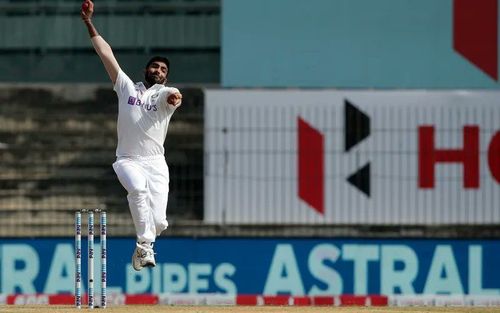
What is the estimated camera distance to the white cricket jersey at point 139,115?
1448 centimetres

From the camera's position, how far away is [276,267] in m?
23.8

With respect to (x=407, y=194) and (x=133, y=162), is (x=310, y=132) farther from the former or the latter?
(x=133, y=162)

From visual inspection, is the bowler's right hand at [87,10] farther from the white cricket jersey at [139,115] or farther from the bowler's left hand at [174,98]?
the bowler's left hand at [174,98]

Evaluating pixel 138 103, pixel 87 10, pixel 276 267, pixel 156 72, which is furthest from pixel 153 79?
pixel 276 267

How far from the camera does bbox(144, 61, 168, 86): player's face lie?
14.6 meters

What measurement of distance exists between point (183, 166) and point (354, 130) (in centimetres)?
233

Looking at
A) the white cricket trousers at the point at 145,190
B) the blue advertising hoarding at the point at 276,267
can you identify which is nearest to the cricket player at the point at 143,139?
the white cricket trousers at the point at 145,190

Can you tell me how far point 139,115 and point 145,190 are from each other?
60 cm

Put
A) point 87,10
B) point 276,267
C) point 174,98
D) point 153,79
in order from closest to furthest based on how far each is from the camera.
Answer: point 87,10 < point 174,98 < point 153,79 < point 276,267

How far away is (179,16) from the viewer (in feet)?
83.5

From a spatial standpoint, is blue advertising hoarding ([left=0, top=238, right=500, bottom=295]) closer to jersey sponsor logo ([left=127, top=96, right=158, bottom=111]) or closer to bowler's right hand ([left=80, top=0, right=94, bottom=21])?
jersey sponsor logo ([left=127, top=96, right=158, bottom=111])

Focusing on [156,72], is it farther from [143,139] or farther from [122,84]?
[143,139]

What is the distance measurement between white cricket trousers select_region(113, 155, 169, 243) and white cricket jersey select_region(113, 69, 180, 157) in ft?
0.32

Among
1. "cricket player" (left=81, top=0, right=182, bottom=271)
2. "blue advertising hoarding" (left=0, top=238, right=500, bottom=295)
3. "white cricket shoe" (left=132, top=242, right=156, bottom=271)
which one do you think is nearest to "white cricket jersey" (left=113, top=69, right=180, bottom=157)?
"cricket player" (left=81, top=0, right=182, bottom=271)
